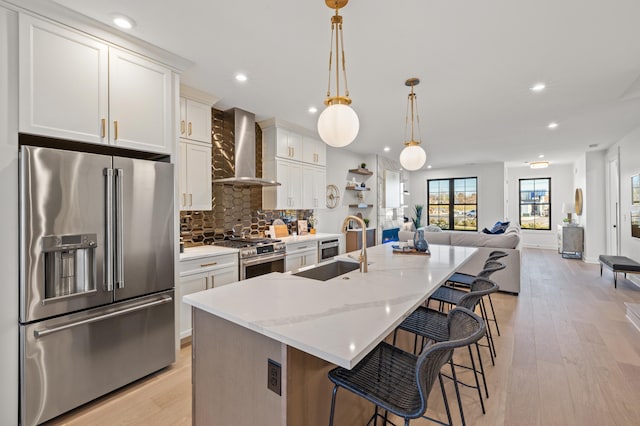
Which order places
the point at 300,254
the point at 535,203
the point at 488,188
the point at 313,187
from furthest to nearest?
1. the point at 535,203
2. the point at 488,188
3. the point at 313,187
4. the point at 300,254

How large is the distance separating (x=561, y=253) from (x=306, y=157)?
25.0 feet

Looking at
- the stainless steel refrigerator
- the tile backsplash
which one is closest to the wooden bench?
the tile backsplash

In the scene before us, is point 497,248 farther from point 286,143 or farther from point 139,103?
point 139,103

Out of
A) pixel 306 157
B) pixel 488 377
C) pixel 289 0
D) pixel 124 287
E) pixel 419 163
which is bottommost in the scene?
pixel 488 377

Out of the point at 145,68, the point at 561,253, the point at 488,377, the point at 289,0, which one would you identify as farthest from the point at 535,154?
the point at 145,68

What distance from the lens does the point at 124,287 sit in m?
2.14

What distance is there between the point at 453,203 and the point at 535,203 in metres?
2.52

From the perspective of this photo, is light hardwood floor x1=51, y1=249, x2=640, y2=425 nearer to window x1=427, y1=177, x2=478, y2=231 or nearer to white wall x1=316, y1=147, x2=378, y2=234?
white wall x1=316, y1=147, x2=378, y2=234

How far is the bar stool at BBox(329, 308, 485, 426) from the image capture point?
41.7 inches

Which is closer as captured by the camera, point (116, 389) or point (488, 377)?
point (116, 389)

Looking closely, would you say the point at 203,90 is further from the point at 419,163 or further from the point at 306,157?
the point at 419,163

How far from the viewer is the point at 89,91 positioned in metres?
2.05

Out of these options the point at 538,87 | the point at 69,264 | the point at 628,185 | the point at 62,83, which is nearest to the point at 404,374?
the point at 69,264

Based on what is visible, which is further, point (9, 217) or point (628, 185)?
point (628, 185)
